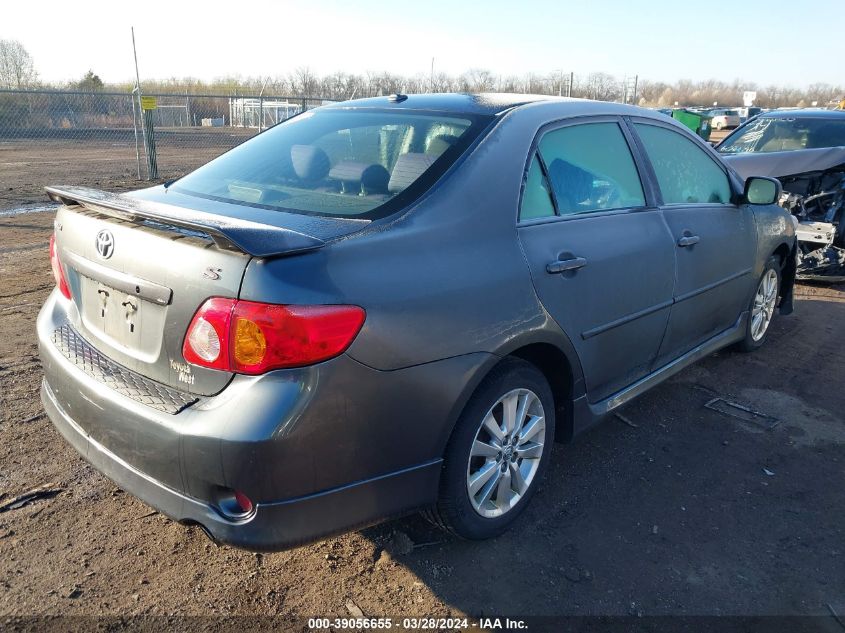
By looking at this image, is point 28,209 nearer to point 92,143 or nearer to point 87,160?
point 87,160

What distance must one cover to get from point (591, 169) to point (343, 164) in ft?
3.90

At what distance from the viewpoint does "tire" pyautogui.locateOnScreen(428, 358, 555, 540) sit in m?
2.54

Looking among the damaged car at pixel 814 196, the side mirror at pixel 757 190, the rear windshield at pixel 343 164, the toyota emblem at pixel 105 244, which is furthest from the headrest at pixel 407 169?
the damaged car at pixel 814 196

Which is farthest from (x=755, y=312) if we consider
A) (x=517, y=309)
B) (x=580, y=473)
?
(x=517, y=309)

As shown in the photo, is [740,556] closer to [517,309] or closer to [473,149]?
[517,309]

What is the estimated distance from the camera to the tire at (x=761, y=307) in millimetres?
4883

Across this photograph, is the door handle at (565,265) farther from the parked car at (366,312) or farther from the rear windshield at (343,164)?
the rear windshield at (343,164)

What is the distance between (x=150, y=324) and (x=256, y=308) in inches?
19.2

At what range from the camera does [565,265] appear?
9.32 ft

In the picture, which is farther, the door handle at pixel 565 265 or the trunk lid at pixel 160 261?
the door handle at pixel 565 265

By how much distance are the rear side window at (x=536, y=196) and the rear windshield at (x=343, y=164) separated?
0.29 meters

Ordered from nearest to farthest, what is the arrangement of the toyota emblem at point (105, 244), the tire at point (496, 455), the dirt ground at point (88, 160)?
the toyota emblem at point (105, 244) < the tire at point (496, 455) < the dirt ground at point (88, 160)

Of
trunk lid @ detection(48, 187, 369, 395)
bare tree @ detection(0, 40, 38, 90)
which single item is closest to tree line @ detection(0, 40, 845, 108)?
bare tree @ detection(0, 40, 38, 90)

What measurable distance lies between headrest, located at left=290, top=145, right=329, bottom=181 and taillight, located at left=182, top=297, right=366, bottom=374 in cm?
101
